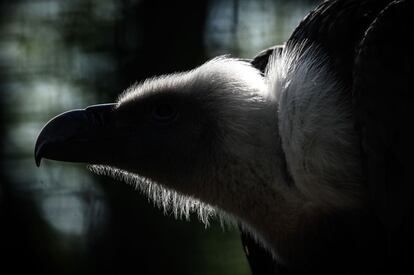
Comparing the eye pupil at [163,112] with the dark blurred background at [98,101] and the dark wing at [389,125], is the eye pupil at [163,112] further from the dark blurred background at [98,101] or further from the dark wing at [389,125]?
the dark blurred background at [98,101]

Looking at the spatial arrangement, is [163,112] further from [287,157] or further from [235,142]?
[287,157]

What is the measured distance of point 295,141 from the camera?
3.94m

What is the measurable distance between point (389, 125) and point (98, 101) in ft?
8.99

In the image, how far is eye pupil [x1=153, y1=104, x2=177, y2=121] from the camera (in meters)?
4.36

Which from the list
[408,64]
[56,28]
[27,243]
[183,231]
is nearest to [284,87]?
[408,64]

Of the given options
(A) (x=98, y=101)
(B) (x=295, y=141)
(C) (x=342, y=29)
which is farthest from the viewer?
(A) (x=98, y=101)

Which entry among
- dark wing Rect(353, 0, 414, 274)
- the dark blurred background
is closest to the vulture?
dark wing Rect(353, 0, 414, 274)

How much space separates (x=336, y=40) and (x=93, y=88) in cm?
242

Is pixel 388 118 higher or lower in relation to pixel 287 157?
higher

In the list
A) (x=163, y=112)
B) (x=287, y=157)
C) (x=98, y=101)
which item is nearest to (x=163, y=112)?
(x=163, y=112)

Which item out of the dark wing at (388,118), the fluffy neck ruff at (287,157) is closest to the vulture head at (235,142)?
the fluffy neck ruff at (287,157)

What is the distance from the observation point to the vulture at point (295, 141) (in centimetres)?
376

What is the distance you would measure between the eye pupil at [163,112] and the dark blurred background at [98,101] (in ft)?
5.18

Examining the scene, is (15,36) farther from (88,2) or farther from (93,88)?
(93,88)
